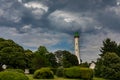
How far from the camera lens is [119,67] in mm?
67188

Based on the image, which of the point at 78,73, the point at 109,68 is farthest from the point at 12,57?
the point at 109,68

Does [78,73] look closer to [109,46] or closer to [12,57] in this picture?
[12,57]

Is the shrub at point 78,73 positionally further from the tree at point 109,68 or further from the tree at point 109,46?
the tree at point 109,46

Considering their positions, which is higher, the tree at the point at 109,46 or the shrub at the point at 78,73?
the tree at the point at 109,46

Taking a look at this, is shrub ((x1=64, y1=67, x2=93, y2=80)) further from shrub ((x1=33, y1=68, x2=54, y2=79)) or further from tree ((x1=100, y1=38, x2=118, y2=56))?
tree ((x1=100, y1=38, x2=118, y2=56))

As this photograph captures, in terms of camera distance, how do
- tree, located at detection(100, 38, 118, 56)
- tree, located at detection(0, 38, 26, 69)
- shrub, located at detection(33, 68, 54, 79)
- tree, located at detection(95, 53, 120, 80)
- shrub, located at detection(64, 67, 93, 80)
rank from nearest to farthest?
1. shrub, located at detection(33, 68, 54, 79)
2. shrub, located at detection(64, 67, 93, 80)
3. tree, located at detection(95, 53, 120, 80)
4. tree, located at detection(0, 38, 26, 69)
5. tree, located at detection(100, 38, 118, 56)

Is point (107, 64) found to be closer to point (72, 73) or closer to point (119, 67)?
point (119, 67)

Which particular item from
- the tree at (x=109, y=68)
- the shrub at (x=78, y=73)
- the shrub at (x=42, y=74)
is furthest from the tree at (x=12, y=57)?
the tree at (x=109, y=68)

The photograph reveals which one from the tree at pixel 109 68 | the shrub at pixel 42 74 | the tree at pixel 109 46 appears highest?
the tree at pixel 109 46

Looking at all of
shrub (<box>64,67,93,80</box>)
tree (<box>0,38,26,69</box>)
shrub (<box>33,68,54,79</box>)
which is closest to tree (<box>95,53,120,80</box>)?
shrub (<box>64,67,93,80</box>)

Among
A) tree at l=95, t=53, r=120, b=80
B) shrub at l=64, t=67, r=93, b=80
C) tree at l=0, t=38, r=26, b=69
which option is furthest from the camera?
tree at l=0, t=38, r=26, b=69

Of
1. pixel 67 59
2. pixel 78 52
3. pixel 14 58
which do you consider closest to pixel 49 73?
pixel 14 58

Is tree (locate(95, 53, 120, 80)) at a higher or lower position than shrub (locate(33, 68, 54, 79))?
higher

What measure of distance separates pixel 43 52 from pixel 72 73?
107 ft
